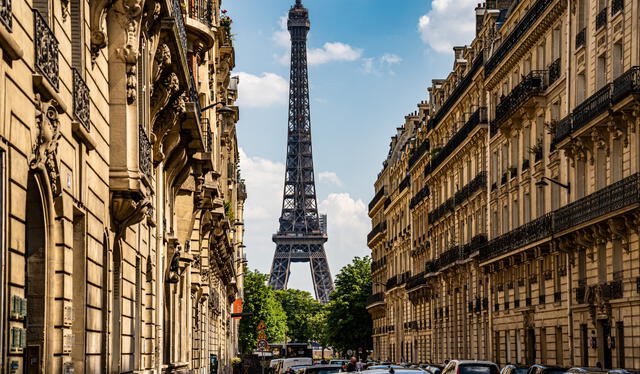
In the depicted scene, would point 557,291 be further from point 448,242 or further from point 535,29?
point 448,242

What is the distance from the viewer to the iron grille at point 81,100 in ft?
50.5

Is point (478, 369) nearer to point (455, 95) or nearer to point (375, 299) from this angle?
point (455, 95)

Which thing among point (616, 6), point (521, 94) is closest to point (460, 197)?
point (521, 94)

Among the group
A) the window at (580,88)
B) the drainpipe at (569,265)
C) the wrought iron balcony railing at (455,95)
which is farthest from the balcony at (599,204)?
the wrought iron balcony railing at (455,95)

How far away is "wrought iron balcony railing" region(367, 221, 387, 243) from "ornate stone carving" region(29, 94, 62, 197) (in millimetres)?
93662

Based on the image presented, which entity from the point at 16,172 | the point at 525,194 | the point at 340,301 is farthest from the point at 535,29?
the point at 340,301

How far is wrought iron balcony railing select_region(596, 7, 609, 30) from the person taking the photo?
40.2m

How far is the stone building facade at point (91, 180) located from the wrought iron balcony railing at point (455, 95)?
3198 cm

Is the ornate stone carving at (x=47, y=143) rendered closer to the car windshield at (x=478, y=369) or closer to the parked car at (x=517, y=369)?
the car windshield at (x=478, y=369)

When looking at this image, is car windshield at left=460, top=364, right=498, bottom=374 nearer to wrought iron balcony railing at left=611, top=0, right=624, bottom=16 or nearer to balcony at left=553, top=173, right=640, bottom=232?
balcony at left=553, top=173, right=640, bottom=232

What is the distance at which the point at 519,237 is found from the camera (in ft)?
168

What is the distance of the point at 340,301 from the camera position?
121188 millimetres


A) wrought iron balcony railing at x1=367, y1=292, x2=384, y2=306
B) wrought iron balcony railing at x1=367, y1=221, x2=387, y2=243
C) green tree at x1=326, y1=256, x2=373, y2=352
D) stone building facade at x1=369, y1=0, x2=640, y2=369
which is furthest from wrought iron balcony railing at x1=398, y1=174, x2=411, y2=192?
green tree at x1=326, y1=256, x2=373, y2=352

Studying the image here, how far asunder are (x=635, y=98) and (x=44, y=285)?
25.1 metres
